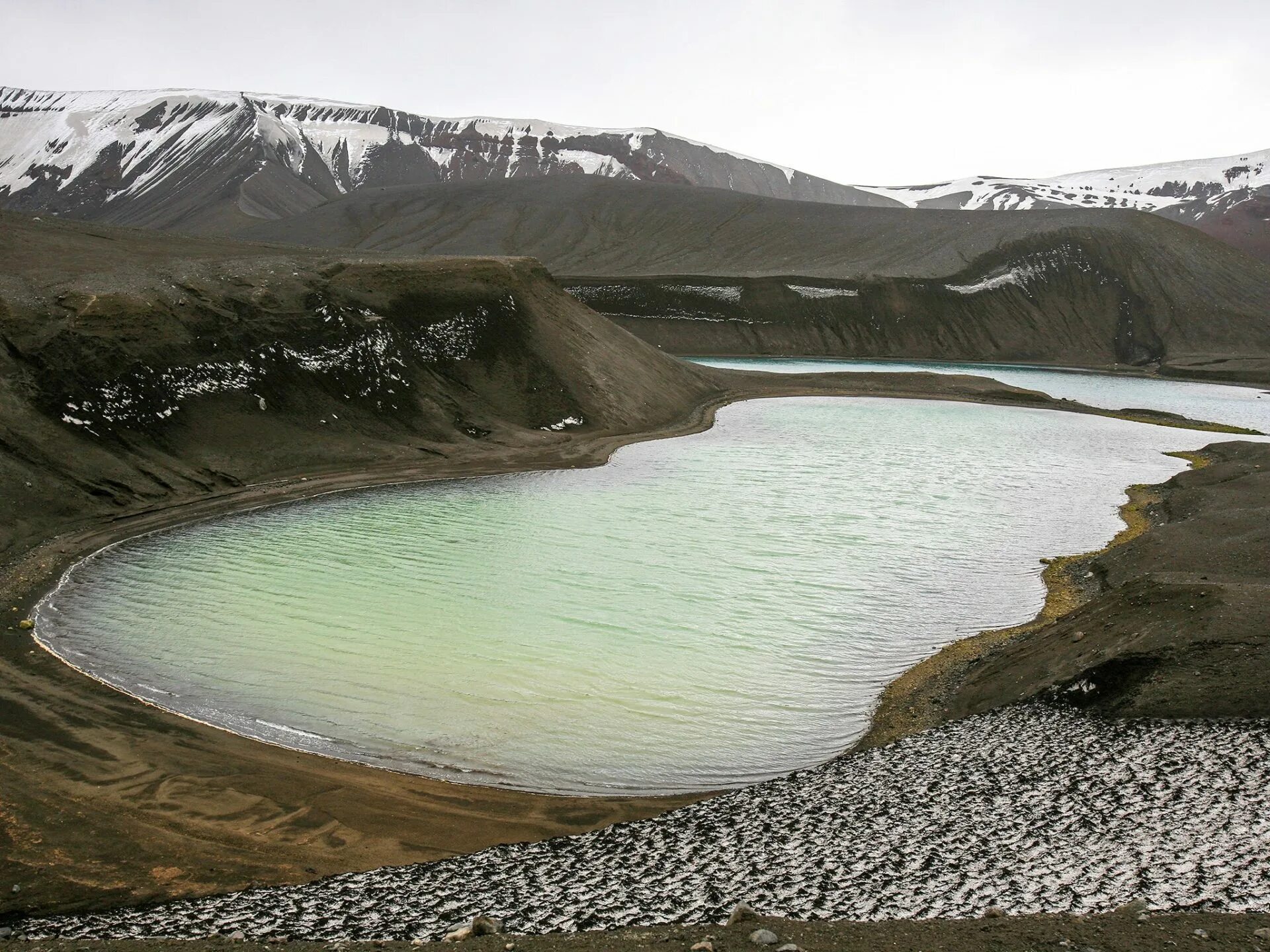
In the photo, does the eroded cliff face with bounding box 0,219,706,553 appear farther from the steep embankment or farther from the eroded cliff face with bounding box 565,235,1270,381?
the steep embankment

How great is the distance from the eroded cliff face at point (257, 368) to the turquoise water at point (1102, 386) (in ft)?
106

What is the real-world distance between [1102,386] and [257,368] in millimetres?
67212

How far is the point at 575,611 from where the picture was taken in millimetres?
20250

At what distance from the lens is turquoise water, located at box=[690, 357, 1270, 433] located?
209 feet

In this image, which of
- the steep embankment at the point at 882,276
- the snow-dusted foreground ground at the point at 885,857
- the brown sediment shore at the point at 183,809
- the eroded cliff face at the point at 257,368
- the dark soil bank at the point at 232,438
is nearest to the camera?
the snow-dusted foreground ground at the point at 885,857

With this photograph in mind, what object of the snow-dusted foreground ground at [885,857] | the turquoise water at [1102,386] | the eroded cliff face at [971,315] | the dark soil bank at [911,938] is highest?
the eroded cliff face at [971,315]

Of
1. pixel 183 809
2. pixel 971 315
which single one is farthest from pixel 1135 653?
pixel 971 315

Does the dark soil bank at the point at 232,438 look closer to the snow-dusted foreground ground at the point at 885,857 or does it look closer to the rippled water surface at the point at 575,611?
the snow-dusted foreground ground at the point at 885,857

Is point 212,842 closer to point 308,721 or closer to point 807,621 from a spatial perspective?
point 308,721

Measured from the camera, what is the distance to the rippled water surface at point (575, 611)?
14.9 meters

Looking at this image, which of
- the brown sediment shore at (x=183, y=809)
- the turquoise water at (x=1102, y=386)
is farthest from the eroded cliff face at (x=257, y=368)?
the turquoise water at (x=1102, y=386)

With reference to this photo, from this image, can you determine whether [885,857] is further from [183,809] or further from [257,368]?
[257,368]

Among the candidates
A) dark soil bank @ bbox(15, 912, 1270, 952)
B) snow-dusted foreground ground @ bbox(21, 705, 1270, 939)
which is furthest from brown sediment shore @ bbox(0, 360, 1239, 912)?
dark soil bank @ bbox(15, 912, 1270, 952)

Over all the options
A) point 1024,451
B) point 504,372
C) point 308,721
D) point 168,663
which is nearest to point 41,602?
point 168,663
